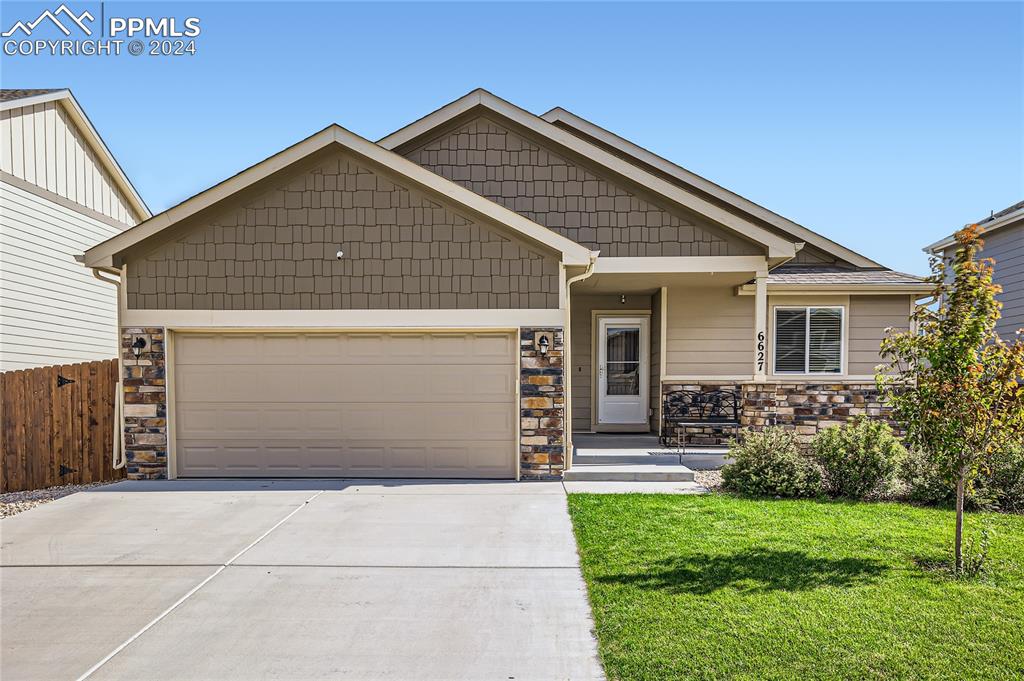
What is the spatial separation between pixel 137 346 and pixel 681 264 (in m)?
8.05

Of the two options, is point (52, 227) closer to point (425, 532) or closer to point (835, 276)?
point (425, 532)

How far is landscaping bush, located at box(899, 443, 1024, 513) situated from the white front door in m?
5.45

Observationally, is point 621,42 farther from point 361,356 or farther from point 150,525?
point 150,525

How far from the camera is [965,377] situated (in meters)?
5.20

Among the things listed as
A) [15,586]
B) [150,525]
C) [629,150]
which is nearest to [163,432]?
[150,525]

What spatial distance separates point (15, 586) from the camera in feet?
16.8

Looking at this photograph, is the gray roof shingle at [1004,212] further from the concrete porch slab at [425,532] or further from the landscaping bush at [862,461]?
the concrete porch slab at [425,532]

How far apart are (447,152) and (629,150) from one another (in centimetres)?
352

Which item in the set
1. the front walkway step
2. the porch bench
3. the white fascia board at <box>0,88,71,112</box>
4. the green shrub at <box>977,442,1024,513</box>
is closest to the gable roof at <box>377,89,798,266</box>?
the porch bench

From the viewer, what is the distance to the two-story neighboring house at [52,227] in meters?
11.0

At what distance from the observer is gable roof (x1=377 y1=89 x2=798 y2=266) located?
9.80 m

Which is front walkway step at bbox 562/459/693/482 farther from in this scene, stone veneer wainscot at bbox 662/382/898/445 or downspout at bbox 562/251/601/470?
stone veneer wainscot at bbox 662/382/898/445

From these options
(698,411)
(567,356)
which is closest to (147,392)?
(567,356)

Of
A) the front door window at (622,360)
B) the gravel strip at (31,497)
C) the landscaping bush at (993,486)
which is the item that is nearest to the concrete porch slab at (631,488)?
the landscaping bush at (993,486)
